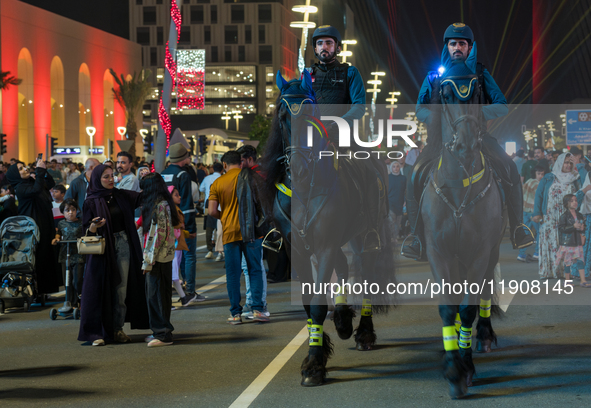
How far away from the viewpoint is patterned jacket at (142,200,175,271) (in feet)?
28.6

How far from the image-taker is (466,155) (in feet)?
20.2

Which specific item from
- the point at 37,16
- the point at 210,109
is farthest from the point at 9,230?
the point at 210,109

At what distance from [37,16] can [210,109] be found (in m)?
73.1

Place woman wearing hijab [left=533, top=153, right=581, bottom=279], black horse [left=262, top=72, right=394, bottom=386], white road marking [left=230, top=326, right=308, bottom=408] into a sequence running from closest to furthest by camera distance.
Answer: white road marking [left=230, top=326, right=308, bottom=408]
black horse [left=262, top=72, right=394, bottom=386]
woman wearing hijab [left=533, top=153, right=581, bottom=279]

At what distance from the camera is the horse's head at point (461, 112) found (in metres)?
6.09

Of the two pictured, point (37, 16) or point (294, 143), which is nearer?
point (294, 143)

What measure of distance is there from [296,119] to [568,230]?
8.48 meters

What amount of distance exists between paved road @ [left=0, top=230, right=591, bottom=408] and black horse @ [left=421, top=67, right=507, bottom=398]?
46 cm

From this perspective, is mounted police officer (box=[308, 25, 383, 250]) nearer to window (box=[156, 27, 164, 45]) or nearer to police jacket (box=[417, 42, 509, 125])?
police jacket (box=[417, 42, 509, 125])

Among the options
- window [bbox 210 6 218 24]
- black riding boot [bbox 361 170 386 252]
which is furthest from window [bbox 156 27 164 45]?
black riding boot [bbox 361 170 386 252]

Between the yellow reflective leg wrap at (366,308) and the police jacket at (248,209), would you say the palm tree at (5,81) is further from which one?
the yellow reflective leg wrap at (366,308)

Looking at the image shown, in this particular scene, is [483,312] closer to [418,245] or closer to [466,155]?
[418,245]

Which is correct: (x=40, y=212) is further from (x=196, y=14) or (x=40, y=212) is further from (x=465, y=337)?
(x=196, y=14)

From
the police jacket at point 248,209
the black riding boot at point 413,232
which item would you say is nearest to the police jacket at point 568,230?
the police jacket at point 248,209
